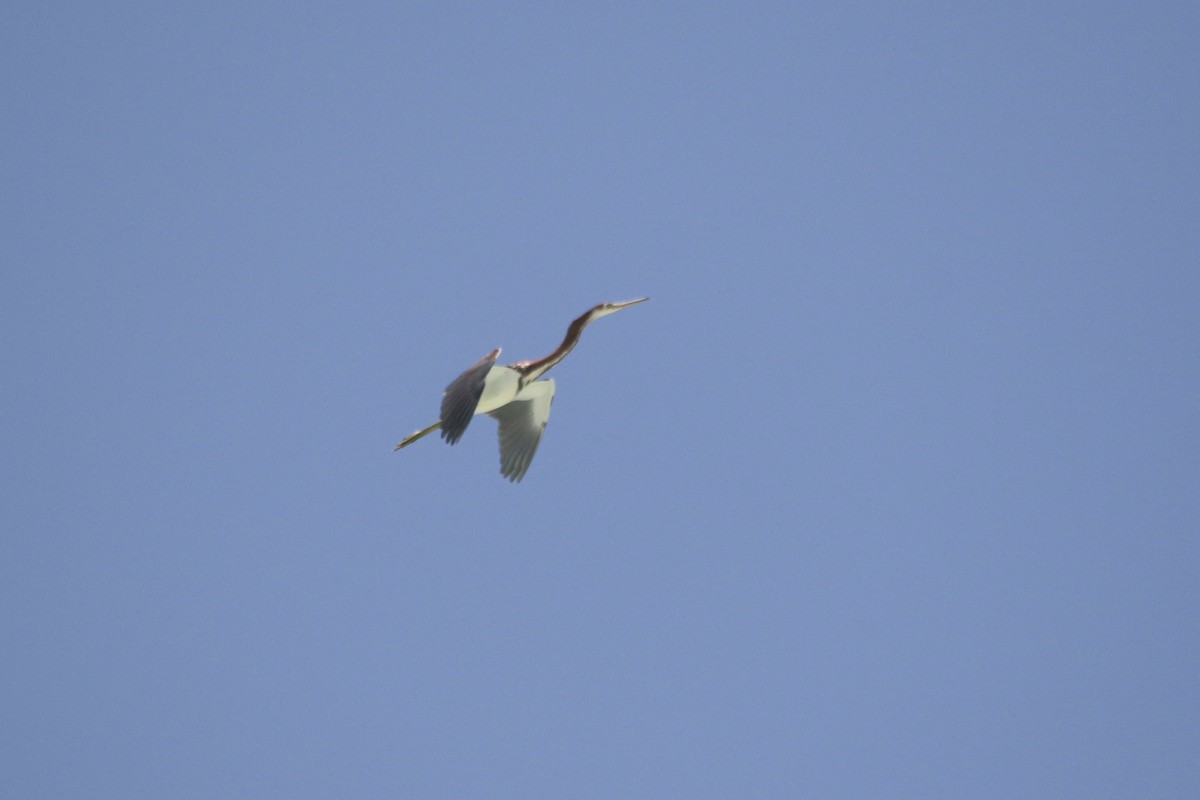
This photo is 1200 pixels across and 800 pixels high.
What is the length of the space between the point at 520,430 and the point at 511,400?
65cm

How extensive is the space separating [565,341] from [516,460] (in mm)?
2015

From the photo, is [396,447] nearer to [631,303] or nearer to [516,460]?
[516,460]

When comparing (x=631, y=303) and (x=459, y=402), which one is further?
(x=631, y=303)

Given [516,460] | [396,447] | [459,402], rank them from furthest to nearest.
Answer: [516,460] < [396,447] < [459,402]

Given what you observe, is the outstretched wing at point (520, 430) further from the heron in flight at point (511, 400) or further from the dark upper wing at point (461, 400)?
the dark upper wing at point (461, 400)

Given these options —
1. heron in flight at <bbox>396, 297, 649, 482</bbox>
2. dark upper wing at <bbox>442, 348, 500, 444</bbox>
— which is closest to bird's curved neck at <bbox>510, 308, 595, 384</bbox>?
heron in flight at <bbox>396, 297, 649, 482</bbox>

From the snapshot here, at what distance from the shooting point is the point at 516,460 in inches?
769

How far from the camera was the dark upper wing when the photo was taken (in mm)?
16200

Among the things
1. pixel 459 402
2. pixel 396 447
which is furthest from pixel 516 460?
pixel 459 402

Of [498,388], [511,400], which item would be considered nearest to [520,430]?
[511,400]

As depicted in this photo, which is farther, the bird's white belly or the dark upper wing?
the bird's white belly

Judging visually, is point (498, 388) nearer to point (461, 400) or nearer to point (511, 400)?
point (511, 400)

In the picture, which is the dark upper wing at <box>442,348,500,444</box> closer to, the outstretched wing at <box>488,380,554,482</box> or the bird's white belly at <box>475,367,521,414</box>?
the bird's white belly at <box>475,367,521,414</box>

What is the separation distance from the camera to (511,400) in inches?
751
